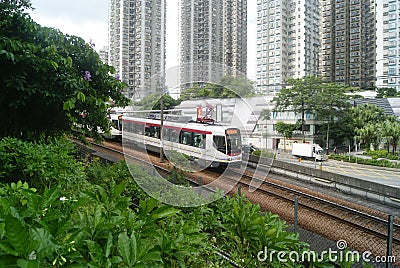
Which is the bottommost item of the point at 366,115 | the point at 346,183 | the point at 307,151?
the point at 346,183

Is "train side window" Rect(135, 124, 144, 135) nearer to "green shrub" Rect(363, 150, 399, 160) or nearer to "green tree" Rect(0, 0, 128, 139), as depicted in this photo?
"green tree" Rect(0, 0, 128, 139)

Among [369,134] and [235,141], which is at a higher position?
[235,141]

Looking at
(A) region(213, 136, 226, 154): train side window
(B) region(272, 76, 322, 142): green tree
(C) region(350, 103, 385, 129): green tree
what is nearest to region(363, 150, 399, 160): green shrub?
(C) region(350, 103, 385, 129): green tree

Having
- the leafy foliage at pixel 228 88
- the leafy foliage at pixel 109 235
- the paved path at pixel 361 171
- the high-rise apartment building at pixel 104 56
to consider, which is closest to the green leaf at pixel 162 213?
the leafy foliage at pixel 109 235

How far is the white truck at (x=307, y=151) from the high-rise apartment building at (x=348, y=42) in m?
10.4

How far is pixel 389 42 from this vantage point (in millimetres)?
17672

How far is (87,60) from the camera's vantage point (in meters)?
3.44

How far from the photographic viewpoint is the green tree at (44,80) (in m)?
2.66

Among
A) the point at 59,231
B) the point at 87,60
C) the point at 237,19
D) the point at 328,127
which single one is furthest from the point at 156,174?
the point at 328,127

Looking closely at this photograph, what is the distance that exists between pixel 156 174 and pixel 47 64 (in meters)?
1.78

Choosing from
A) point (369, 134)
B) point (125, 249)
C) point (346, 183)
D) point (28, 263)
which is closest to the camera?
point (28, 263)

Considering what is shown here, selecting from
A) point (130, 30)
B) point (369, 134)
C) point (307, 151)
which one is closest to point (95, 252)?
point (130, 30)

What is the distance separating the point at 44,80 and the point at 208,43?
1488mm

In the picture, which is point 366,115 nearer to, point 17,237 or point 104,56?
point 104,56
